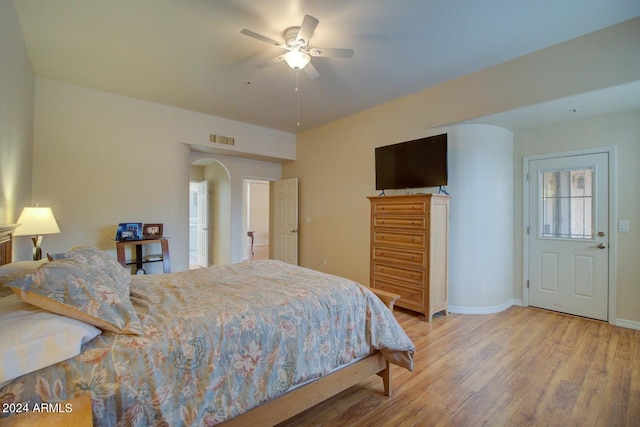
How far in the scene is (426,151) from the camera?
363cm

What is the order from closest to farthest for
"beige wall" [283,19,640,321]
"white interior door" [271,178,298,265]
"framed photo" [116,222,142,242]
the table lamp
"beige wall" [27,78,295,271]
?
the table lamp, "beige wall" [283,19,640,321], "beige wall" [27,78,295,271], "framed photo" [116,222,142,242], "white interior door" [271,178,298,265]

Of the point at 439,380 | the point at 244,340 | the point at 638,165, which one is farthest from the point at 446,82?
the point at 244,340

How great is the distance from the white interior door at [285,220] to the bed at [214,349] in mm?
3665

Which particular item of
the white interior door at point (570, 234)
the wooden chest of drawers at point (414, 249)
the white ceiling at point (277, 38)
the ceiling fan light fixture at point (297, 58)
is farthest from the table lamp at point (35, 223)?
the white interior door at point (570, 234)

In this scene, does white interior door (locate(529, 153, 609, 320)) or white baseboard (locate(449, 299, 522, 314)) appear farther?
white baseboard (locate(449, 299, 522, 314))

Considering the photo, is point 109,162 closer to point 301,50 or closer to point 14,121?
point 14,121

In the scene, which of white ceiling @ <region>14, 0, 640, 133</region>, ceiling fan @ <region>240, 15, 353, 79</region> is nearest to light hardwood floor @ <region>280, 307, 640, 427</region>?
white ceiling @ <region>14, 0, 640, 133</region>

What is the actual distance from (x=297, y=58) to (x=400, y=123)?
2.11 m

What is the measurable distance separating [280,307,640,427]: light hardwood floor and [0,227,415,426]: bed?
0.23 metres

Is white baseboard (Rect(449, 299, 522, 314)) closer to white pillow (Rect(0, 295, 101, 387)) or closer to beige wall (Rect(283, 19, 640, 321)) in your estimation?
beige wall (Rect(283, 19, 640, 321))

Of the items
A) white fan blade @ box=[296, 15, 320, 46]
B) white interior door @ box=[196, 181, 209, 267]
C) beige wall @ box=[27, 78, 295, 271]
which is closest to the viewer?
white fan blade @ box=[296, 15, 320, 46]

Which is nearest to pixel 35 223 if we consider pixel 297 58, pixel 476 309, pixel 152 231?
pixel 152 231

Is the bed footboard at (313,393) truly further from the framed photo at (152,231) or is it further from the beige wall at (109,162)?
the beige wall at (109,162)

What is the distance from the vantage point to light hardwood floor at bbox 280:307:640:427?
1769 mm
